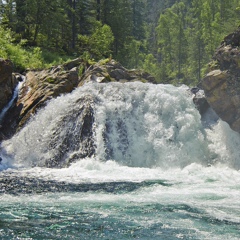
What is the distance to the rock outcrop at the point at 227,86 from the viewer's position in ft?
69.3

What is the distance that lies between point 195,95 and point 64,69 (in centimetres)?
910

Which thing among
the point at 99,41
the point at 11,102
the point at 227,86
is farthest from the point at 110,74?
the point at 99,41

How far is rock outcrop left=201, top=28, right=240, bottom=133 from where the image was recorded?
21.1 metres

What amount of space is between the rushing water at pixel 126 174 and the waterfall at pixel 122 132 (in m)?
0.06

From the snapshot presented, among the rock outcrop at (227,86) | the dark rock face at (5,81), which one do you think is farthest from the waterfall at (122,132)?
the dark rock face at (5,81)

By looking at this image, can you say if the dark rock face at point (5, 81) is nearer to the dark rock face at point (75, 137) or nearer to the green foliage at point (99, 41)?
the dark rock face at point (75, 137)

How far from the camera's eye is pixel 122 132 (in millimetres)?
20953

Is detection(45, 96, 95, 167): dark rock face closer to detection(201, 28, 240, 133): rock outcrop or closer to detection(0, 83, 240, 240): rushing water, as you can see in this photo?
detection(0, 83, 240, 240): rushing water

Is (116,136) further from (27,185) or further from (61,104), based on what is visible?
(27,185)

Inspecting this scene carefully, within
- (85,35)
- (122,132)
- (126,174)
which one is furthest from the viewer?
(85,35)

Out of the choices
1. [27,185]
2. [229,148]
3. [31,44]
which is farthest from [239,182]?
[31,44]

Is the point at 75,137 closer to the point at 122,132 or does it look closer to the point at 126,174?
the point at 122,132

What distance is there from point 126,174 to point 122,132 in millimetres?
4554

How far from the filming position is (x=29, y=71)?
1109 inches
